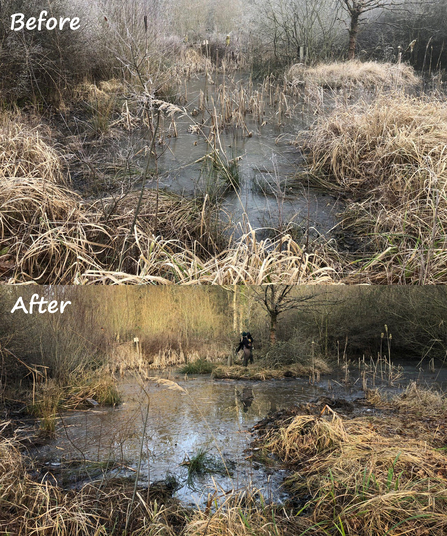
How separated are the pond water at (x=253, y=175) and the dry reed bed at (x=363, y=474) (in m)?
1.27

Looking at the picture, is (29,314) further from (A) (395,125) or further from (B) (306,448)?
(A) (395,125)


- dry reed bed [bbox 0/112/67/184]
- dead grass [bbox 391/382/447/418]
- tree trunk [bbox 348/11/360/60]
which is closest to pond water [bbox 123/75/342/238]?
dry reed bed [bbox 0/112/67/184]

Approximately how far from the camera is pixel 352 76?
8.89 metres

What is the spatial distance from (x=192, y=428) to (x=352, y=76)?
298 inches

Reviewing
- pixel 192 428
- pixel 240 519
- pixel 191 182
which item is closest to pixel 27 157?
pixel 191 182

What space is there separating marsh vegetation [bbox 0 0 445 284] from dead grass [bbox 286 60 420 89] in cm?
159

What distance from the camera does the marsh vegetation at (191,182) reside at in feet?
10.6

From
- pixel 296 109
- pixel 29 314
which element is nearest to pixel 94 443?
pixel 29 314

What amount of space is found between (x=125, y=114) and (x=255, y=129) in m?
1.41

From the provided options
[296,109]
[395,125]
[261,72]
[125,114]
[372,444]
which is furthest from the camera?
[261,72]

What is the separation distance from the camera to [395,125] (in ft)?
14.6

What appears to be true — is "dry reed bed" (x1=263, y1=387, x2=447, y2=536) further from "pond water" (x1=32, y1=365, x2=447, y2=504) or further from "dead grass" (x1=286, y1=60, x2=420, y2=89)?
"dead grass" (x1=286, y1=60, x2=420, y2=89)

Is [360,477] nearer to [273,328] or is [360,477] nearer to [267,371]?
[267,371]

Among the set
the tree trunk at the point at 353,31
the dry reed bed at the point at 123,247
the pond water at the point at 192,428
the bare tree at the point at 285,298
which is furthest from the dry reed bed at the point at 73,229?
the tree trunk at the point at 353,31
